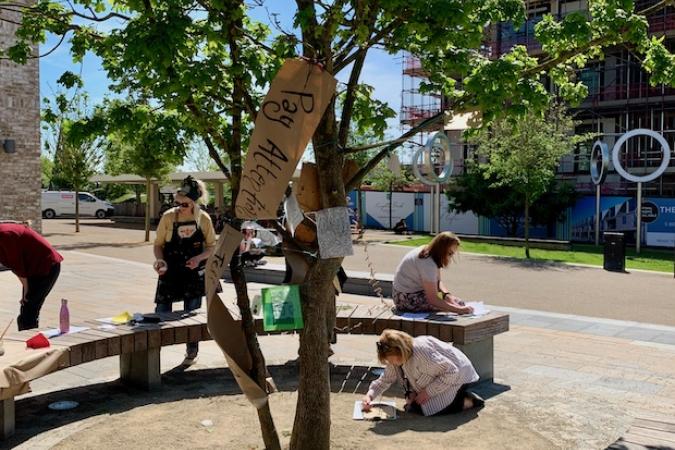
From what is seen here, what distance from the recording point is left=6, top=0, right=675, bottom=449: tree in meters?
3.74

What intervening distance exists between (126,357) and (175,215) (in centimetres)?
139

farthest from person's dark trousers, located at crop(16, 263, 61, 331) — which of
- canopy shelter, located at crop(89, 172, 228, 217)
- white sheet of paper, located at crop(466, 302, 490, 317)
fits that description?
canopy shelter, located at crop(89, 172, 228, 217)

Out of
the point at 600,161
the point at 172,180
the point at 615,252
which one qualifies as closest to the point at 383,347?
the point at 615,252

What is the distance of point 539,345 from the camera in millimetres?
8094

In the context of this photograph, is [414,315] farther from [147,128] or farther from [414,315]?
[147,128]

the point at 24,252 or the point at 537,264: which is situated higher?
the point at 24,252

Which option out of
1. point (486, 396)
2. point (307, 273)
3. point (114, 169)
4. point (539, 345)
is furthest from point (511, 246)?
point (114, 169)

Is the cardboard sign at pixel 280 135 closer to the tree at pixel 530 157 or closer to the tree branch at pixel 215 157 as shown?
the tree branch at pixel 215 157

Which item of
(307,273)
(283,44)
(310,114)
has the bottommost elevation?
(307,273)

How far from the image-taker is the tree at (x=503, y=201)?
90.5 ft

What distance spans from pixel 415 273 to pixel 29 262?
350 cm

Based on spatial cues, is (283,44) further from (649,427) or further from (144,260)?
(144,260)

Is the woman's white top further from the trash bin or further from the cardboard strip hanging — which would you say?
the trash bin

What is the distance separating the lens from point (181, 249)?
6531 millimetres
